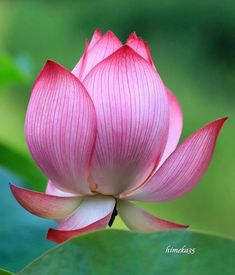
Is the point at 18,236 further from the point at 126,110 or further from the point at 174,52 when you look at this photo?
the point at 174,52

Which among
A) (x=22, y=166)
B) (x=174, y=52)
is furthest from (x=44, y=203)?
(x=174, y=52)

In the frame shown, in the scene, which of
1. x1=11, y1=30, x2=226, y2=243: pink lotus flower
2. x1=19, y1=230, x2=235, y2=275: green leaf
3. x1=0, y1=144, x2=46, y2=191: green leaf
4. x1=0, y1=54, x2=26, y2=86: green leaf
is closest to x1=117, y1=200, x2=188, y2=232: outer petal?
x1=11, y1=30, x2=226, y2=243: pink lotus flower

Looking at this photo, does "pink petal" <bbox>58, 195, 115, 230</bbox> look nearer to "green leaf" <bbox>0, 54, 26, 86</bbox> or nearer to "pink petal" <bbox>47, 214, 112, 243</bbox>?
"pink petal" <bbox>47, 214, 112, 243</bbox>

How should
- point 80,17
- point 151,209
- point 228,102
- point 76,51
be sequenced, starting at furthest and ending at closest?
point 80,17 < point 76,51 < point 228,102 < point 151,209

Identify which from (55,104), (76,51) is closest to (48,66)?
(55,104)

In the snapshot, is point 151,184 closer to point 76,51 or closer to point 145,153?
point 145,153

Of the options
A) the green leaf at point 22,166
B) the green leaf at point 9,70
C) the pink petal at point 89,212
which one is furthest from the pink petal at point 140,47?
the green leaf at point 9,70
